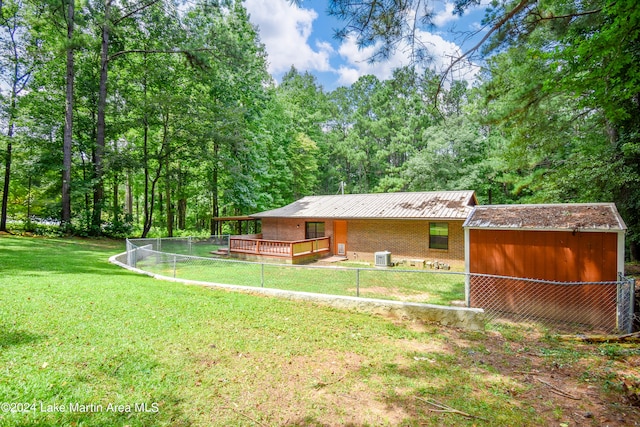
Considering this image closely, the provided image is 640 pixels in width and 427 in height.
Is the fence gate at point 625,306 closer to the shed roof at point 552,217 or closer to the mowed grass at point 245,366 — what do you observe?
the shed roof at point 552,217

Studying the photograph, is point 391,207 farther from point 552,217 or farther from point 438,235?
point 552,217

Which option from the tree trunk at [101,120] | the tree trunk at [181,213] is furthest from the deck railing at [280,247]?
the tree trunk at [181,213]

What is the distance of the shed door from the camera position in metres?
16.4

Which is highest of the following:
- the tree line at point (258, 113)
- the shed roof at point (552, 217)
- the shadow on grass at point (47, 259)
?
the tree line at point (258, 113)

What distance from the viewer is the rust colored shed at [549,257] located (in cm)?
637

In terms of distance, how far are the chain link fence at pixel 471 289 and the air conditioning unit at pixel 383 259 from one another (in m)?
1.80

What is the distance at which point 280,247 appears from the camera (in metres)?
15.2

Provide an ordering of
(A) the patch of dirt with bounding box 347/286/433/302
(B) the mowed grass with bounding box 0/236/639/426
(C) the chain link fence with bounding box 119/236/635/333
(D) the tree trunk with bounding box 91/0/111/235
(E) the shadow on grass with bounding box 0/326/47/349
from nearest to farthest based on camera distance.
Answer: (B) the mowed grass with bounding box 0/236/639/426 → (E) the shadow on grass with bounding box 0/326/47/349 → (C) the chain link fence with bounding box 119/236/635/333 → (A) the patch of dirt with bounding box 347/286/433/302 → (D) the tree trunk with bounding box 91/0/111/235

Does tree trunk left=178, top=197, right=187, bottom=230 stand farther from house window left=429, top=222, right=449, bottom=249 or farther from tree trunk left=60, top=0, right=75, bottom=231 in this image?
house window left=429, top=222, right=449, bottom=249

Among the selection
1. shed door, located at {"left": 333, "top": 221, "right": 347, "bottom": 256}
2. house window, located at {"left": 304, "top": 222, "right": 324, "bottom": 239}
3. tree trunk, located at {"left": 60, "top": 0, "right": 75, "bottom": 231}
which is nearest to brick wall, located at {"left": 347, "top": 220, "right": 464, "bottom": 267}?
shed door, located at {"left": 333, "top": 221, "right": 347, "bottom": 256}

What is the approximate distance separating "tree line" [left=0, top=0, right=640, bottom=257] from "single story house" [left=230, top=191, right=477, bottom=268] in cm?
408

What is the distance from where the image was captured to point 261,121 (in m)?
28.3

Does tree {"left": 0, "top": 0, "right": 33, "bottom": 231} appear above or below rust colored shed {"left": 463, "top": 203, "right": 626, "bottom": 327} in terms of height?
above

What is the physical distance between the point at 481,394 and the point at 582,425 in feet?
2.99
